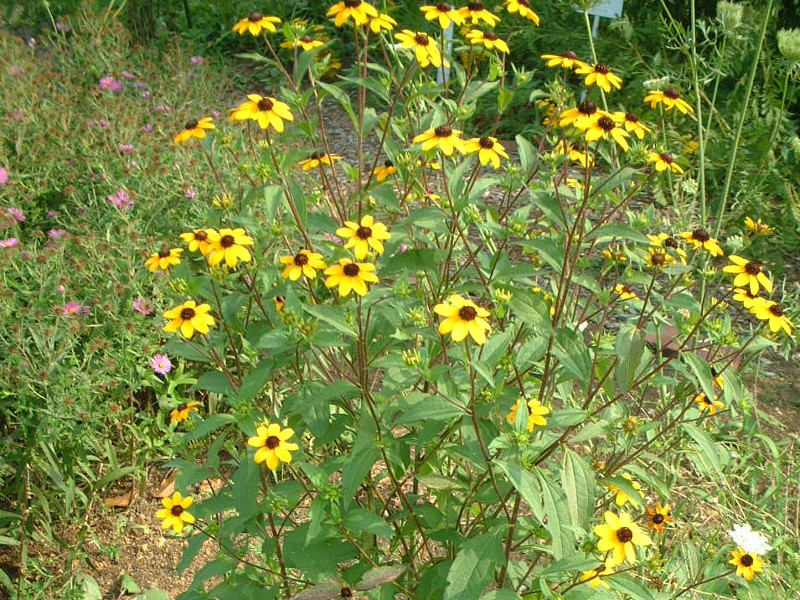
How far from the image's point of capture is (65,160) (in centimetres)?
342

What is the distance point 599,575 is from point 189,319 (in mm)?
909

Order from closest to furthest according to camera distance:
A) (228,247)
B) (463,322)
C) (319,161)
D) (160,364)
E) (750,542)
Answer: (463,322)
(228,247)
(319,161)
(750,542)
(160,364)

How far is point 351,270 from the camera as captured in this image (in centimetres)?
140

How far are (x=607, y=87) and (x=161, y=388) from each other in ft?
5.73

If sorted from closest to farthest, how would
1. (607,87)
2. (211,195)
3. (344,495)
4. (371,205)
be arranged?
(344,495) < (607,87) < (371,205) < (211,195)

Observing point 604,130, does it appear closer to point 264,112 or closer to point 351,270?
point 351,270

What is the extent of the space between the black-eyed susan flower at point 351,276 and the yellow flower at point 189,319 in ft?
0.87

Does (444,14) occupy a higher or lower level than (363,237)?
higher

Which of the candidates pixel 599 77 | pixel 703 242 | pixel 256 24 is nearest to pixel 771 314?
pixel 703 242

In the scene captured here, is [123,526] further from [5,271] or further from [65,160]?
[65,160]

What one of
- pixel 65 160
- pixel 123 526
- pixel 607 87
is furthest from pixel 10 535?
pixel 607 87

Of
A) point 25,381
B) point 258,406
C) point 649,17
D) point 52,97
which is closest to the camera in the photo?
point 258,406

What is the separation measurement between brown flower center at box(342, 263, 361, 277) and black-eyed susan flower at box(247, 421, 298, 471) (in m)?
0.32

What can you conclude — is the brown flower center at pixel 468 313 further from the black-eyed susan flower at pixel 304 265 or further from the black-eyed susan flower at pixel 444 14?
the black-eyed susan flower at pixel 444 14
